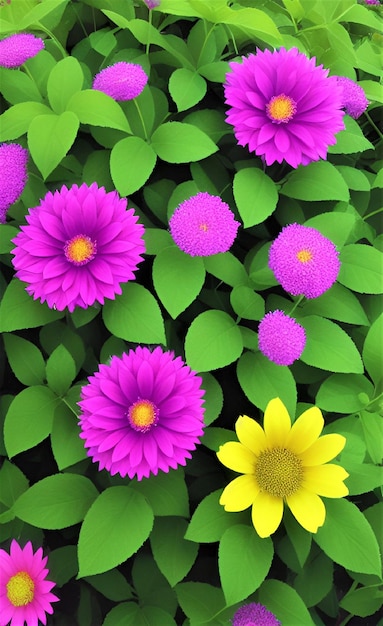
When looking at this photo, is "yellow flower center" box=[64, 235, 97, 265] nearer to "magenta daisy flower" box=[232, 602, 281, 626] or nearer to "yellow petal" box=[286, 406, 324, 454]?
"yellow petal" box=[286, 406, 324, 454]

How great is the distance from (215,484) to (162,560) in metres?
0.09

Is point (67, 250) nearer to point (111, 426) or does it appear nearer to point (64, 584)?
point (111, 426)

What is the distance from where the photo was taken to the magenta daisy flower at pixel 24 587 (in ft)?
1.88

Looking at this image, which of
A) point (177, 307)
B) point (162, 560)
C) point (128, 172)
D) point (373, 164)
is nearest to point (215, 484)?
point (162, 560)

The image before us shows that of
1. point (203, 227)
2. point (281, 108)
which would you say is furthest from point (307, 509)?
point (281, 108)

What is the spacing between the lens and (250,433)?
1.75ft

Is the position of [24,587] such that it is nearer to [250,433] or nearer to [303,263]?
[250,433]

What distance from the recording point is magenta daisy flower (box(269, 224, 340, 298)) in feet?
1.68

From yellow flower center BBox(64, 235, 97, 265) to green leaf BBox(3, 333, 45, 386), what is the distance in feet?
0.35

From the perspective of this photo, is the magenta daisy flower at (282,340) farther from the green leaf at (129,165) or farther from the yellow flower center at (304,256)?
the green leaf at (129,165)

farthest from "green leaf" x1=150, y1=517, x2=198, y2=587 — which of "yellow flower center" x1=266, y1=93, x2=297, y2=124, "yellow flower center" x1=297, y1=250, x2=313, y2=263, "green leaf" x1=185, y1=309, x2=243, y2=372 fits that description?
"yellow flower center" x1=266, y1=93, x2=297, y2=124

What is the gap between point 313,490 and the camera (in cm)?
53

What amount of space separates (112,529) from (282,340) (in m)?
0.21

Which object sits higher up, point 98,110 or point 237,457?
point 98,110
